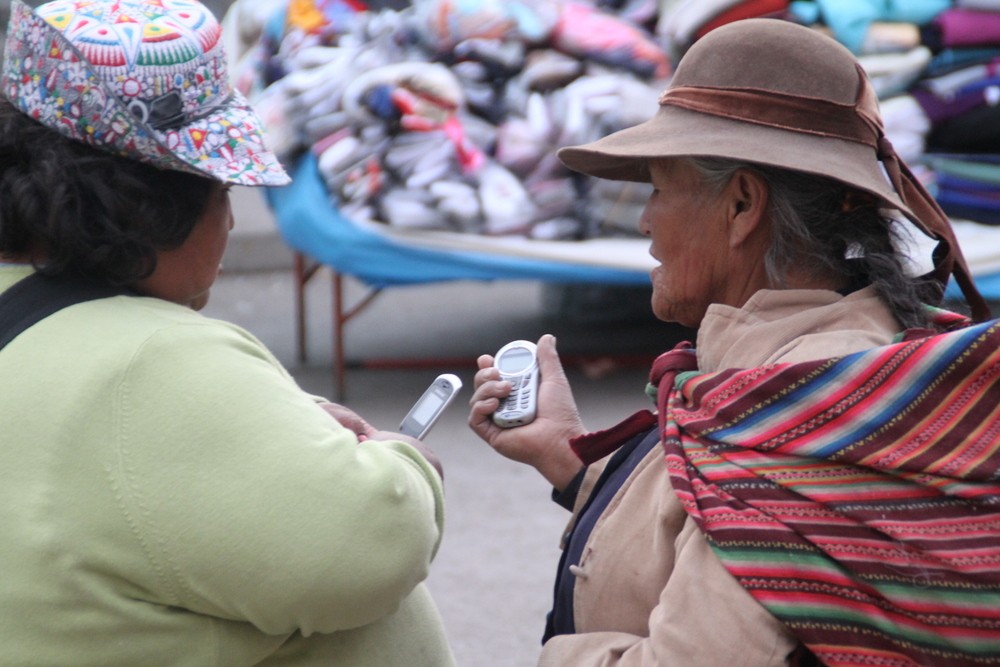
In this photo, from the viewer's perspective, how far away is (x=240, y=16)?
5.95m

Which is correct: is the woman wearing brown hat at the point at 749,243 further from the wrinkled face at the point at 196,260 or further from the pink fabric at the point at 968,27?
the pink fabric at the point at 968,27

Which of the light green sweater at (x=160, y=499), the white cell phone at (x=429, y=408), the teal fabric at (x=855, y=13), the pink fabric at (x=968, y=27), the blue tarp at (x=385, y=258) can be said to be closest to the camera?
the light green sweater at (x=160, y=499)

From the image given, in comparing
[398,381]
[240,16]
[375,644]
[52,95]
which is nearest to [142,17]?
[52,95]

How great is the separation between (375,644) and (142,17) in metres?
0.93

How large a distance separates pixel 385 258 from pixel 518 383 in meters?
3.15

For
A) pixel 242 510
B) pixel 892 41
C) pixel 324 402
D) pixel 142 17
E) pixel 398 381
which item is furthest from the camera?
pixel 398 381

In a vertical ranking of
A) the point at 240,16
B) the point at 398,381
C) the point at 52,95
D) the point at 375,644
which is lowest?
the point at 398,381

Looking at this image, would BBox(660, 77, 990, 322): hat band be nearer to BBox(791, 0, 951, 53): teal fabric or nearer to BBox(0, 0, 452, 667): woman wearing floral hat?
BBox(0, 0, 452, 667): woman wearing floral hat

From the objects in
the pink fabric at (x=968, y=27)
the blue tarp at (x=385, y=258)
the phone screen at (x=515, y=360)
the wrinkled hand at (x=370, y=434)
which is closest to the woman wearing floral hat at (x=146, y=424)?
the wrinkled hand at (x=370, y=434)

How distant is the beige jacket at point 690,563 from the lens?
4.12 ft

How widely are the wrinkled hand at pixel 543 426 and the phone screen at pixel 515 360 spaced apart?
22mm

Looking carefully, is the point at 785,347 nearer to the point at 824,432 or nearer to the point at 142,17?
the point at 824,432

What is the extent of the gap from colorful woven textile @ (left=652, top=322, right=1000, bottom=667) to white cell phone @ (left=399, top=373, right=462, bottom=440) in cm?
59

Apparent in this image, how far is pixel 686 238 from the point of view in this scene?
1583mm
